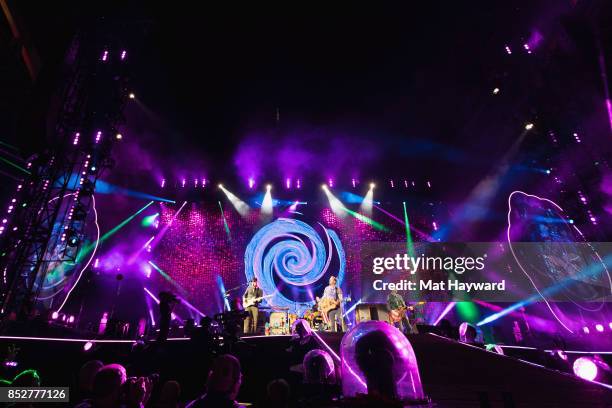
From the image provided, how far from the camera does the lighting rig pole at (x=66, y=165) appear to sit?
7.12 m

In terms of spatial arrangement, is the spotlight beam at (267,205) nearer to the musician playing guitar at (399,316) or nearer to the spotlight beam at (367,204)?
the spotlight beam at (367,204)

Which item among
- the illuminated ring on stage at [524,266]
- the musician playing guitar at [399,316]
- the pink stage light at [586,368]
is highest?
the illuminated ring on stage at [524,266]

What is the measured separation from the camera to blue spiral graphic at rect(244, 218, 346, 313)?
535 inches

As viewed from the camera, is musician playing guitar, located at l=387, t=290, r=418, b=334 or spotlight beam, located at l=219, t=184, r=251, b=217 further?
spotlight beam, located at l=219, t=184, r=251, b=217

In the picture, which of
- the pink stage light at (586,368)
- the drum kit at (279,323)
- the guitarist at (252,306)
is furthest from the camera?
the drum kit at (279,323)

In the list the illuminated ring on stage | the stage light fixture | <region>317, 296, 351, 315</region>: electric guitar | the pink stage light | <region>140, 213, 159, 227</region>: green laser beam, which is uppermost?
the stage light fixture

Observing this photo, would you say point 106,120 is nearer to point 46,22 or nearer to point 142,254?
point 46,22

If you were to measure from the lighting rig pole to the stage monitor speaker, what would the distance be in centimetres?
790

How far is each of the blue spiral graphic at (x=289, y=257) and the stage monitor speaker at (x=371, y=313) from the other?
3834 millimetres

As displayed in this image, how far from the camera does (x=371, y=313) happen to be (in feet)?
31.7

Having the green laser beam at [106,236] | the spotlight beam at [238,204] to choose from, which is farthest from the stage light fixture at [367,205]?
the green laser beam at [106,236]

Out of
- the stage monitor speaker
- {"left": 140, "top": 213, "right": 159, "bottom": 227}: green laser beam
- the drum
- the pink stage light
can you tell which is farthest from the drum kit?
the pink stage light

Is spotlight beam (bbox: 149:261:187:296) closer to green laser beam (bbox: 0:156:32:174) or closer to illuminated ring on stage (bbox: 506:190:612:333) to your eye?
green laser beam (bbox: 0:156:32:174)

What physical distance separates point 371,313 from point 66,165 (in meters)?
9.32
